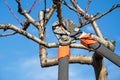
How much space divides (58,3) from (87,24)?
2547mm

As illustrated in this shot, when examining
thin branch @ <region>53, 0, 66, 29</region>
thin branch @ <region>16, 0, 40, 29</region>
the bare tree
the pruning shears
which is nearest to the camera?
the pruning shears

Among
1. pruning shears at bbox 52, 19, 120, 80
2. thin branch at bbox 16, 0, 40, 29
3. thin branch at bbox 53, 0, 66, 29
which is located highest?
thin branch at bbox 16, 0, 40, 29

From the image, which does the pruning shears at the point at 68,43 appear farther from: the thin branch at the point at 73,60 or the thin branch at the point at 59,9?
the thin branch at the point at 73,60

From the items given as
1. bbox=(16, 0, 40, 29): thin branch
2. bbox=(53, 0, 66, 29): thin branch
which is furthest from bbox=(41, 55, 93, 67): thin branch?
bbox=(53, 0, 66, 29): thin branch

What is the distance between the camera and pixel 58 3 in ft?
9.16

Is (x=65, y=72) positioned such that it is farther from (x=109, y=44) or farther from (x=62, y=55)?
(x=109, y=44)

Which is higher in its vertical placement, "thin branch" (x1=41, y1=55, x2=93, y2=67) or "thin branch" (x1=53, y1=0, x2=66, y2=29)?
"thin branch" (x1=53, y1=0, x2=66, y2=29)

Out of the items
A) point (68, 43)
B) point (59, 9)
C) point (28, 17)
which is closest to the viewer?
point (68, 43)

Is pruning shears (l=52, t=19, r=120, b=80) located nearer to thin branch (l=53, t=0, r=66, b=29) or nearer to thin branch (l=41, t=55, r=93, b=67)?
thin branch (l=53, t=0, r=66, b=29)

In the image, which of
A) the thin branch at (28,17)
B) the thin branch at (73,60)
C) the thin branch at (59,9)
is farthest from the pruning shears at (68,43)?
the thin branch at (28,17)

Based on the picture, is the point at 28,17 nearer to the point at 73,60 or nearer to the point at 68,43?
the point at 73,60

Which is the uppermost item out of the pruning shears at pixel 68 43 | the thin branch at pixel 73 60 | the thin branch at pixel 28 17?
the thin branch at pixel 28 17

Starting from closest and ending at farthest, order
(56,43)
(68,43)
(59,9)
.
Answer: (68,43) → (59,9) → (56,43)

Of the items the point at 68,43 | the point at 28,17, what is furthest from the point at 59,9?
the point at 28,17
